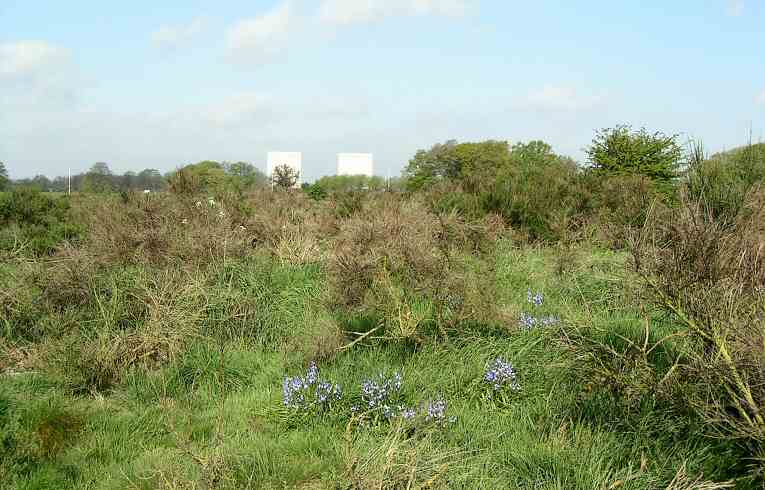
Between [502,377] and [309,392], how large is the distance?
1302 millimetres

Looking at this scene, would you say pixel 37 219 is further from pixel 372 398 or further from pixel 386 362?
pixel 372 398

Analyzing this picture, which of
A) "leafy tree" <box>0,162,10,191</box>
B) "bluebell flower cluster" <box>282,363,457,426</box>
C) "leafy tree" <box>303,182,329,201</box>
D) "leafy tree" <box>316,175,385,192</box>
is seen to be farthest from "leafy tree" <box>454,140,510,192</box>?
"bluebell flower cluster" <box>282,363,457,426</box>

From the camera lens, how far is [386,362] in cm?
485

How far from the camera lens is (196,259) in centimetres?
692

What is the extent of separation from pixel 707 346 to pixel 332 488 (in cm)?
207

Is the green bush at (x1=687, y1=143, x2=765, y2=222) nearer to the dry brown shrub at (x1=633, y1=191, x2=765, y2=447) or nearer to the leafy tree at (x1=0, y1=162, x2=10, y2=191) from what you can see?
the dry brown shrub at (x1=633, y1=191, x2=765, y2=447)

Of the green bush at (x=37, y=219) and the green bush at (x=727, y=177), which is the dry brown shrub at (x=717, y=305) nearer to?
the green bush at (x=727, y=177)

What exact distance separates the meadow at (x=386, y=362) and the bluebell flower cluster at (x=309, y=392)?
2 cm

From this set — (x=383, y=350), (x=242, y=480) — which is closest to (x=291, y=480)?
(x=242, y=480)

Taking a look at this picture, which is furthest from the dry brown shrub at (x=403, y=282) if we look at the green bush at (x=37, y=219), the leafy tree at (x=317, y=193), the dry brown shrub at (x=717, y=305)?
the leafy tree at (x=317, y=193)

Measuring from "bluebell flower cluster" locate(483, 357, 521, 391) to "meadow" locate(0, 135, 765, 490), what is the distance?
0.06 ft

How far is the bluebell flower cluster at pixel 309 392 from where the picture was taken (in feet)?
13.8

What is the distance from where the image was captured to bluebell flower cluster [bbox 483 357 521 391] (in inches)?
171

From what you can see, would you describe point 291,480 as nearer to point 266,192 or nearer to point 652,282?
point 652,282
